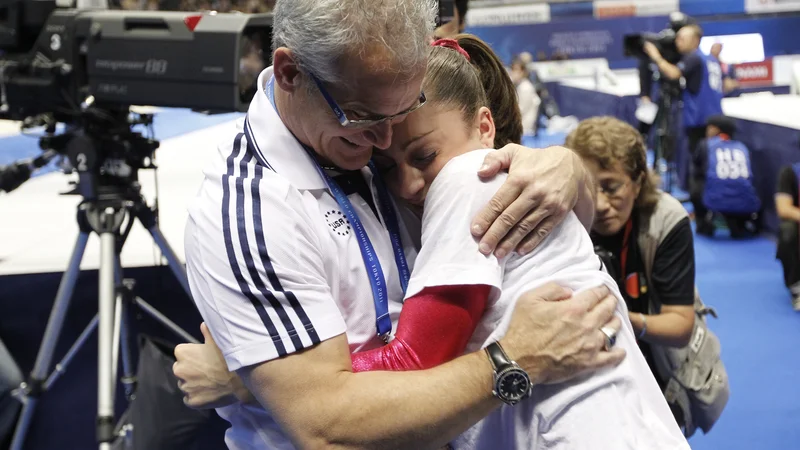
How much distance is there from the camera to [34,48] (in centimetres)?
236

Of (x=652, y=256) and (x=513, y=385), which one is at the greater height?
(x=513, y=385)

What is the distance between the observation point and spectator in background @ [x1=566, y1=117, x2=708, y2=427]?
2340mm

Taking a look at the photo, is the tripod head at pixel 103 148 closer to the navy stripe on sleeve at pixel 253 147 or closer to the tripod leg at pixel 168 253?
the tripod leg at pixel 168 253

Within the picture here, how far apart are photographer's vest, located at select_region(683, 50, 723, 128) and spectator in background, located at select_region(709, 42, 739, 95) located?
4.71 m

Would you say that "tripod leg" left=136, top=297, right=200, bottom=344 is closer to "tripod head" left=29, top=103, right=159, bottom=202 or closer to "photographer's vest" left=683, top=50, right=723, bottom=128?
"tripod head" left=29, top=103, right=159, bottom=202

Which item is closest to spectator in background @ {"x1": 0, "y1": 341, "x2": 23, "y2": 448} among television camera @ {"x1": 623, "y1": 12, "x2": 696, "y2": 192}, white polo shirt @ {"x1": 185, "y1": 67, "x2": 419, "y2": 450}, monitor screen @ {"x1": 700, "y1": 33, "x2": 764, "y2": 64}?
white polo shirt @ {"x1": 185, "y1": 67, "x2": 419, "y2": 450}

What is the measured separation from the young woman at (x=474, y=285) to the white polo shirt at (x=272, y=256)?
111mm

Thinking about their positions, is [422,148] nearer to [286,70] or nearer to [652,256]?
[286,70]

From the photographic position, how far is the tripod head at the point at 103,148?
244 centimetres

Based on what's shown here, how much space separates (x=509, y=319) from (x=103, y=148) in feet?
5.41

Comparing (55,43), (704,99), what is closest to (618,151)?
(55,43)

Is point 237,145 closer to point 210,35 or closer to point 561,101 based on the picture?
point 210,35

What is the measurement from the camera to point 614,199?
236 centimetres

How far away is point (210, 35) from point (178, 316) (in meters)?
1.35
